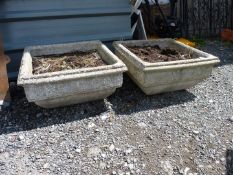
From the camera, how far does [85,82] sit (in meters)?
2.78

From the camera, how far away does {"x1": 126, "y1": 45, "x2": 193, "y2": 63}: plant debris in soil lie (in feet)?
10.8

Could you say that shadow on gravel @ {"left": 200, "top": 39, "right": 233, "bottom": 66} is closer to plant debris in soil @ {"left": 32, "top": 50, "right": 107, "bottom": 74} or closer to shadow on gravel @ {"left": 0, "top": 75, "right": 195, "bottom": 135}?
shadow on gravel @ {"left": 0, "top": 75, "right": 195, "bottom": 135}

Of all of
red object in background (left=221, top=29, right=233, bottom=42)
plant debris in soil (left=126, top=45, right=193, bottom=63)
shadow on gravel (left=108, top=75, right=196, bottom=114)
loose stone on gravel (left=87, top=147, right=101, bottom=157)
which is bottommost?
loose stone on gravel (left=87, top=147, right=101, bottom=157)

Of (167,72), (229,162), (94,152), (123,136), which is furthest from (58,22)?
(229,162)

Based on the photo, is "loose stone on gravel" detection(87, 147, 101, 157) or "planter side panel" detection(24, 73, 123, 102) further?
"planter side panel" detection(24, 73, 123, 102)

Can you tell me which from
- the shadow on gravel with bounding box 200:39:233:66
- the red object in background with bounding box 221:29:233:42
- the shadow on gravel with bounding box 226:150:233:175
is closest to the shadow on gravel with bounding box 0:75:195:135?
the shadow on gravel with bounding box 226:150:233:175

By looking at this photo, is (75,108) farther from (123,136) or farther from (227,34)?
(227,34)

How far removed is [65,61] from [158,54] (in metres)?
1.06

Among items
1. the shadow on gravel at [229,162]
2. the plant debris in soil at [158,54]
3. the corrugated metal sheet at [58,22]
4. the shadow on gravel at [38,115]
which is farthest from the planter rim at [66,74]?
the shadow on gravel at [229,162]

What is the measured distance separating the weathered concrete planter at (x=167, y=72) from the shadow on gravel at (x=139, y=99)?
8cm

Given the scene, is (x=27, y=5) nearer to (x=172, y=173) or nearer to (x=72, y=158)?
(x=72, y=158)

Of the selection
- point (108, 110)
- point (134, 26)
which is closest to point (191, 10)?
point (134, 26)

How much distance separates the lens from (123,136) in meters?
2.71

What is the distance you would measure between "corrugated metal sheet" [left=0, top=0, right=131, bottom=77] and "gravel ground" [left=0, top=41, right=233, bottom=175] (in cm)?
67
